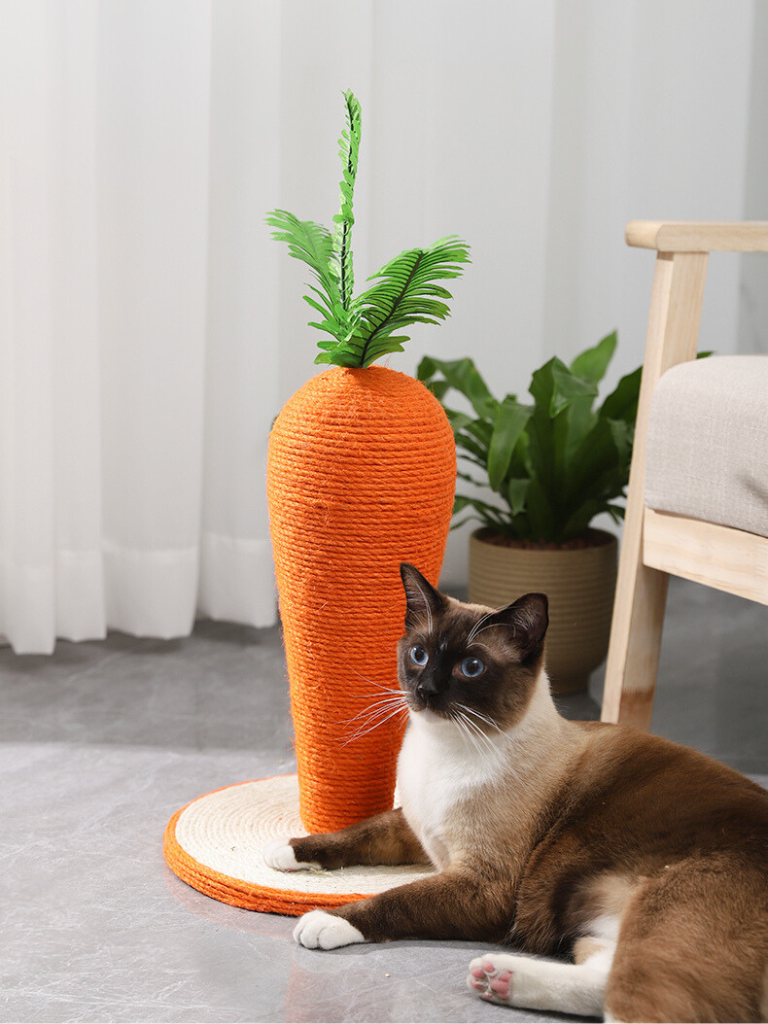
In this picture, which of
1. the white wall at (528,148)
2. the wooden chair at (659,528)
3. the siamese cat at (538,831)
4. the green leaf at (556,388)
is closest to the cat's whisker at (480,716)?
the siamese cat at (538,831)

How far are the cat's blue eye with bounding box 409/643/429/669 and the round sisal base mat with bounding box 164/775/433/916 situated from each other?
0.24 metres

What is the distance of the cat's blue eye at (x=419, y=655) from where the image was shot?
3.55 ft

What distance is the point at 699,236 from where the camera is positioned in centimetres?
137

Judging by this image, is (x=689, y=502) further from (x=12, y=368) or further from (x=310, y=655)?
(x=12, y=368)

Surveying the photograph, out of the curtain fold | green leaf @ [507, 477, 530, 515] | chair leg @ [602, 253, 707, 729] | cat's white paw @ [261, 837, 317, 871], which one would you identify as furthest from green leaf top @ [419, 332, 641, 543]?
cat's white paw @ [261, 837, 317, 871]

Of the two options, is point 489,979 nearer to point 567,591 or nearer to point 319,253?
point 319,253

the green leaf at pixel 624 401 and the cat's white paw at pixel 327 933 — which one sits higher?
the green leaf at pixel 624 401

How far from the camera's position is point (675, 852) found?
3.14ft

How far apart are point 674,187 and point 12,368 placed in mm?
1425

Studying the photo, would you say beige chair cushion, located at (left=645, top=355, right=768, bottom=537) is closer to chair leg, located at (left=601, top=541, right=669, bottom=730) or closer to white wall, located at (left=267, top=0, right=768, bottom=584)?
chair leg, located at (left=601, top=541, right=669, bottom=730)

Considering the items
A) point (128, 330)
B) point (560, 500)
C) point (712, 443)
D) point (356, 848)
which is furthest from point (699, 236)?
point (128, 330)

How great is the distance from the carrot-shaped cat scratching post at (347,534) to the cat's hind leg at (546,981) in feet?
0.67

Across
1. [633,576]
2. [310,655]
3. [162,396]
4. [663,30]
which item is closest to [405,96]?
[663,30]

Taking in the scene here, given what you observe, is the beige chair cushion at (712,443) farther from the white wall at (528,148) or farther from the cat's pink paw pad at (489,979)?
the white wall at (528,148)
